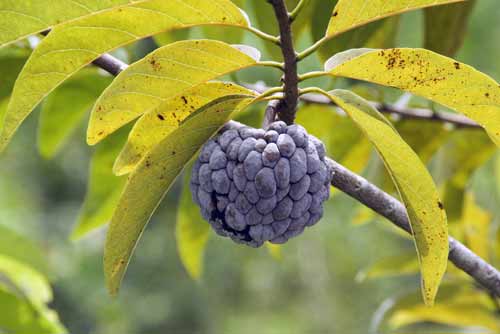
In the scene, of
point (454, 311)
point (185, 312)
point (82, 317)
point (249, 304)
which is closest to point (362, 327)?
point (249, 304)

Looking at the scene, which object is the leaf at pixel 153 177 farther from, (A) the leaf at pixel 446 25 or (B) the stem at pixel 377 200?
(A) the leaf at pixel 446 25

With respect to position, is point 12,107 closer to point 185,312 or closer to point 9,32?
point 9,32

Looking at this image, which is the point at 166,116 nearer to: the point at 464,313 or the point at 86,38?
the point at 86,38

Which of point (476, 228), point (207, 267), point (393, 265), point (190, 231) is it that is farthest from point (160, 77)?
point (207, 267)

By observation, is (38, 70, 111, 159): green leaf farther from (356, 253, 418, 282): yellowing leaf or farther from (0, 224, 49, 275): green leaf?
(356, 253, 418, 282): yellowing leaf

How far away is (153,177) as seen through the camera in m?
0.92

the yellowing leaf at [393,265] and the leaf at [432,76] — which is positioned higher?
the leaf at [432,76]

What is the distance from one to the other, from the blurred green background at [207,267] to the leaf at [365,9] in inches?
261

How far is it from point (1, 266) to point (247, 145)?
93cm

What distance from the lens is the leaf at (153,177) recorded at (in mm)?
910

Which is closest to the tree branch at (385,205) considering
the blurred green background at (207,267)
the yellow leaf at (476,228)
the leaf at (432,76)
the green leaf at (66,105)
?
the leaf at (432,76)

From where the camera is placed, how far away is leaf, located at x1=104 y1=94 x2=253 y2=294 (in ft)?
2.98

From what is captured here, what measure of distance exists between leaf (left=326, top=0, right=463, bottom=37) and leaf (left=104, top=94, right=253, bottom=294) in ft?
0.47

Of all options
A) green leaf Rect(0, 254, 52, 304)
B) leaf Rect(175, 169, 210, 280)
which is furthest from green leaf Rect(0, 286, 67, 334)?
leaf Rect(175, 169, 210, 280)
